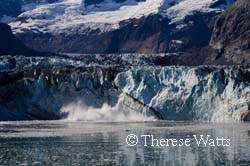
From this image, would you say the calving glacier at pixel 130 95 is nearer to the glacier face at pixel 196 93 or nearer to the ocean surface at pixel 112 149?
the glacier face at pixel 196 93

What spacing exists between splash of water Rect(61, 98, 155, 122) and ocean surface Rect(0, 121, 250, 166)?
3322 centimetres

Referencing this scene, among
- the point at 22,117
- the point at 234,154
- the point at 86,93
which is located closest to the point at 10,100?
the point at 22,117

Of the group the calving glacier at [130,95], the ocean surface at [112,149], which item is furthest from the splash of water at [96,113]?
the ocean surface at [112,149]

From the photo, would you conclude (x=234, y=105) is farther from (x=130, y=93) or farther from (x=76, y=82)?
(x=76, y=82)

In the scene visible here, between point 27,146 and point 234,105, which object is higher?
point 27,146

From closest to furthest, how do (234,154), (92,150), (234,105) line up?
(234,154), (92,150), (234,105)

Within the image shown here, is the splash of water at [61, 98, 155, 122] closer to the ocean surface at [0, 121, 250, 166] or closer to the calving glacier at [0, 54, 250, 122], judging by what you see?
the calving glacier at [0, 54, 250, 122]

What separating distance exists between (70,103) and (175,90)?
20.1m

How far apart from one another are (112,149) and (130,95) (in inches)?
2478

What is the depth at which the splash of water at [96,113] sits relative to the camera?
14825 cm

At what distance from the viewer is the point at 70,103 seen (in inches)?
6009

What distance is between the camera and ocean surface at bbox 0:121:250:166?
73562mm

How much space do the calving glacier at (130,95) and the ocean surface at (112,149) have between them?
27.1m

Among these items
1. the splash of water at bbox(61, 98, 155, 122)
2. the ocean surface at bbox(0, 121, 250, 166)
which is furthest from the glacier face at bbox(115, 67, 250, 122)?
the ocean surface at bbox(0, 121, 250, 166)
